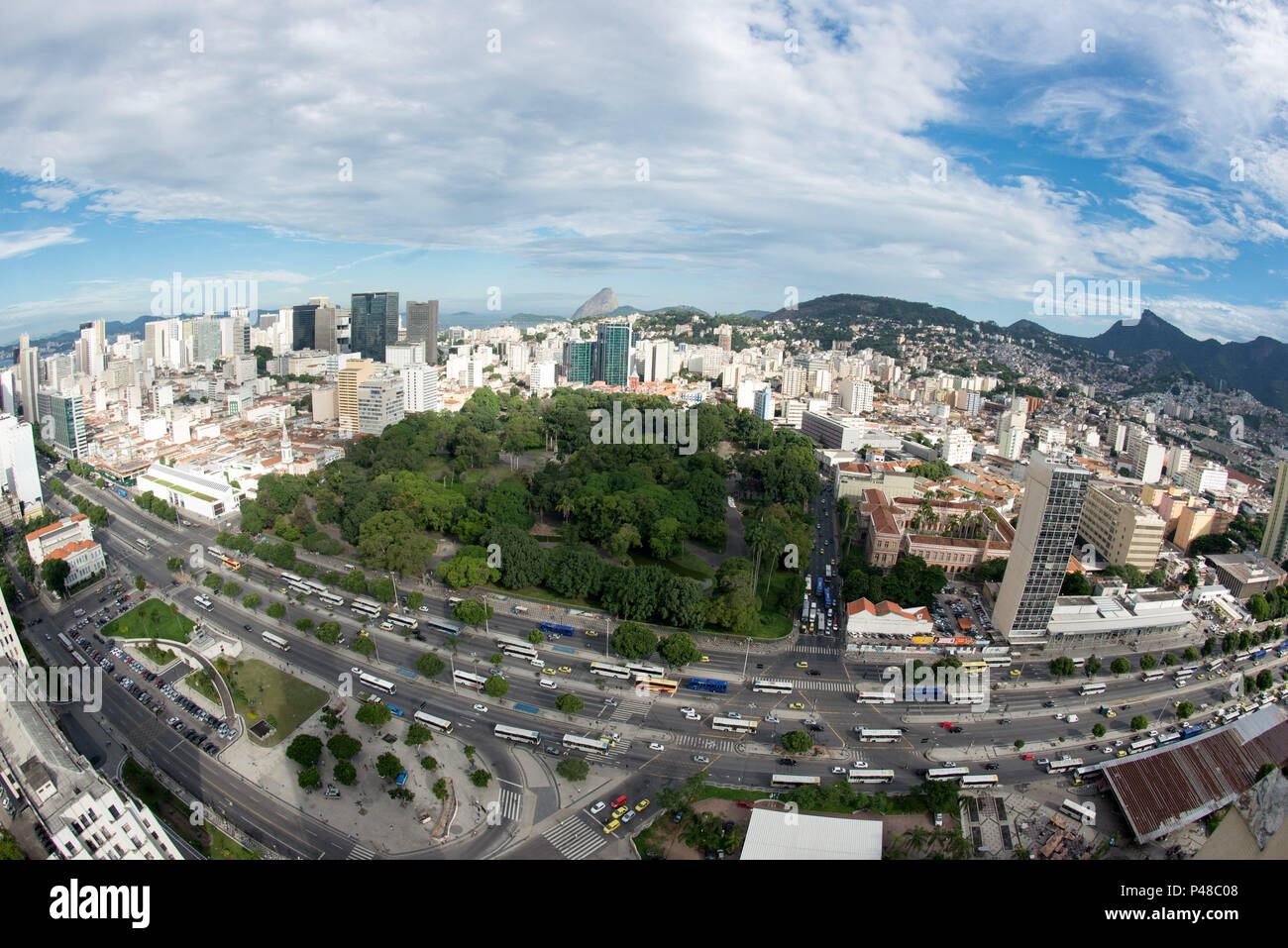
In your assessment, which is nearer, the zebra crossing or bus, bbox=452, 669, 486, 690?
the zebra crossing

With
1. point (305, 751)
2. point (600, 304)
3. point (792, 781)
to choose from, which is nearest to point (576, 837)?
point (792, 781)

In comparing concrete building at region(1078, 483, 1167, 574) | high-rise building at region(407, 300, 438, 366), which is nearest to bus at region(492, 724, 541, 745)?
concrete building at region(1078, 483, 1167, 574)

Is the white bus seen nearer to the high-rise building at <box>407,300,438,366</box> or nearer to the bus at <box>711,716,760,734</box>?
the bus at <box>711,716,760,734</box>

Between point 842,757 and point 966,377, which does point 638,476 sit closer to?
point 842,757

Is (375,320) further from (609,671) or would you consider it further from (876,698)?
(876,698)

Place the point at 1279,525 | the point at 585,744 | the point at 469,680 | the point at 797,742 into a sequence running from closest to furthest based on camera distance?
the point at 797,742
the point at 585,744
the point at 469,680
the point at 1279,525
